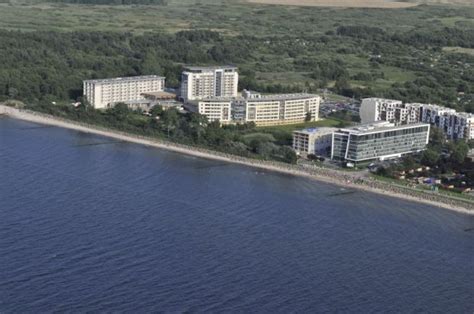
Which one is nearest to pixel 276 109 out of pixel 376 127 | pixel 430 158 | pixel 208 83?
pixel 208 83

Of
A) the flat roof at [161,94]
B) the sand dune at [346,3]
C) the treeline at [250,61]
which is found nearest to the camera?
the flat roof at [161,94]

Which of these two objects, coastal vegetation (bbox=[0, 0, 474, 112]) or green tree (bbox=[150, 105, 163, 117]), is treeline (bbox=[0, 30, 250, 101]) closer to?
coastal vegetation (bbox=[0, 0, 474, 112])

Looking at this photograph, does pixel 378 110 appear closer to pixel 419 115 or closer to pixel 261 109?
pixel 419 115

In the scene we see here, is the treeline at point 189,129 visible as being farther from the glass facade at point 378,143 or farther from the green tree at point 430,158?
the green tree at point 430,158

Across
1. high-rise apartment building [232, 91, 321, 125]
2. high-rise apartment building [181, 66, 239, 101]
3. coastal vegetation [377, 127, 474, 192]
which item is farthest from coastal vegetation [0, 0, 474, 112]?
coastal vegetation [377, 127, 474, 192]

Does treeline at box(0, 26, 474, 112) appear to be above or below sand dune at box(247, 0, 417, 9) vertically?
below

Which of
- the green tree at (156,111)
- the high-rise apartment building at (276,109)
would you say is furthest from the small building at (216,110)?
the green tree at (156,111)
